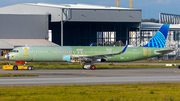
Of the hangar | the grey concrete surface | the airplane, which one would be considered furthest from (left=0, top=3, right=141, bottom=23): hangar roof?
the grey concrete surface

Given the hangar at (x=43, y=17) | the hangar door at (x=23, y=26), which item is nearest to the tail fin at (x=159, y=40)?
the hangar at (x=43, y=17)

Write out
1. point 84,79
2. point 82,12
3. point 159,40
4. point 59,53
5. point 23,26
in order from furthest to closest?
point 82,12, point 23,26, point 159,40, point 59,53, point 84,79

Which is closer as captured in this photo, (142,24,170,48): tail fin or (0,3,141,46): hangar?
(142,24,170,48): tail fin

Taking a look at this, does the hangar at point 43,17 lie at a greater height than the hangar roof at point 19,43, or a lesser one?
Result: greater

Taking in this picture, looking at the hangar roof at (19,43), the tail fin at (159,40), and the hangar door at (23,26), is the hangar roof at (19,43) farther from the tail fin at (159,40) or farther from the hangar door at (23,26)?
the tail fin at (159,40)

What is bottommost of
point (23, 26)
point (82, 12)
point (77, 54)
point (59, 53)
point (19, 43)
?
point (77, 54)

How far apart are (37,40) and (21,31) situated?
17.0 feet

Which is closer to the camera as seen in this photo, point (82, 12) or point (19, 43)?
point (19, 43)

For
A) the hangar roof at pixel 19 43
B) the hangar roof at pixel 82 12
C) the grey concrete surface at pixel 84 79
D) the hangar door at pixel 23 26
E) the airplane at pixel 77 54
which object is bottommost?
the grey concrete surface at pixel 84 79

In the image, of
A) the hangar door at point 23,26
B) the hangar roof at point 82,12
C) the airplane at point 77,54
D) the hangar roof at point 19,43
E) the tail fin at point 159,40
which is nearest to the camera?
the airplane at point 77,54

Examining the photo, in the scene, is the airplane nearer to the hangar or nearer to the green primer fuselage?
the green primer fuselage

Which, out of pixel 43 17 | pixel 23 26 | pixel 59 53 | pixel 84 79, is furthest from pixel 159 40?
pixel 23 26

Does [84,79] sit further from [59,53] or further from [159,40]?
[159,40]

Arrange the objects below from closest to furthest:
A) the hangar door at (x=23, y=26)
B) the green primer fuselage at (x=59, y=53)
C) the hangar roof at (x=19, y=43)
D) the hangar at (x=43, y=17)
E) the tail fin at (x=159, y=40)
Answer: the green primer fuselage at (x=59, y=53) → the tail fin at (x=159, y=40) → the hangar roof at (x=19, y=43) → the hangar door at (x=23, y=26) → the hangar at (x=43, y=17)
